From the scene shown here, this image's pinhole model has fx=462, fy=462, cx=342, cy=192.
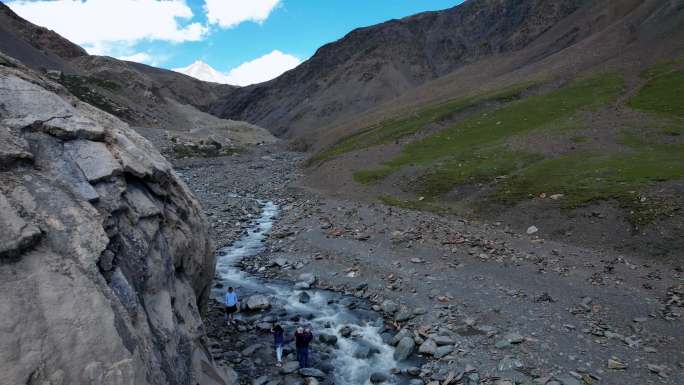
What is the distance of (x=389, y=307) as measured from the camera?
83.4 ft

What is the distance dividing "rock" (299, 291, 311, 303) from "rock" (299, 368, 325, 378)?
7881mm

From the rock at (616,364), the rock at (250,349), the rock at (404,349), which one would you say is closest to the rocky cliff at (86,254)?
the rock at (250,349)

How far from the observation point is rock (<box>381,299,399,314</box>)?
2514 cm

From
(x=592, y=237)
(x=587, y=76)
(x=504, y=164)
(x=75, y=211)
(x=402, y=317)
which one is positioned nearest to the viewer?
(x=75, y=211)

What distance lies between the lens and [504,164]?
158ft

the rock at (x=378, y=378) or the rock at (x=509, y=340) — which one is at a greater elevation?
the rock at (x=378, y=378)

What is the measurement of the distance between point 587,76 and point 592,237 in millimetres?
56695

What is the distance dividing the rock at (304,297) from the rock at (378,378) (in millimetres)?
8855

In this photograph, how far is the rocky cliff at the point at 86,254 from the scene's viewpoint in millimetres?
9109

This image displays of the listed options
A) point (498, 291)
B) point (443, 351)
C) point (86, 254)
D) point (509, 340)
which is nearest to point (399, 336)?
point (443, 351)

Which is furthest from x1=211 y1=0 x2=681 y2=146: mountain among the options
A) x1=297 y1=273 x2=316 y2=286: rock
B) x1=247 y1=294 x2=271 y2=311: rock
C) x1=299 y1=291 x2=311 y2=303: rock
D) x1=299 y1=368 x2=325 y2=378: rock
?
x1=299 y1=368 x2=325 y2=378: rock

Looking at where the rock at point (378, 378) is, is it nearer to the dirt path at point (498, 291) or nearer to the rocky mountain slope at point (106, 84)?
the dirt path at point (498, 291)

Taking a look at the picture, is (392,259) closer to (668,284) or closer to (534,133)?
(668,284)

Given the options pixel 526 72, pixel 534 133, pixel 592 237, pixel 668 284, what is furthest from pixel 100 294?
pixel 526 72
